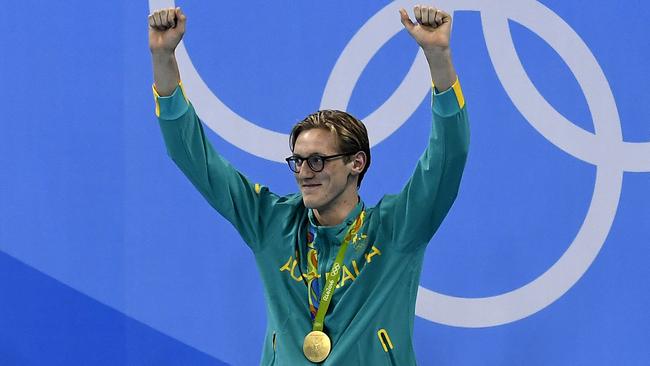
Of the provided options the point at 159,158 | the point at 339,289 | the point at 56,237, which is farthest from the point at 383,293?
the point at 56,237

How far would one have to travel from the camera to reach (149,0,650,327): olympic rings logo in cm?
362

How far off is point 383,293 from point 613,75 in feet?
3.69

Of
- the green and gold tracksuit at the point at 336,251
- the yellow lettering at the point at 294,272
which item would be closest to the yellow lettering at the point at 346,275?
the green and gold tracksuit at the point at 336,251

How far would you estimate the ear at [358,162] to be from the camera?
310 cm

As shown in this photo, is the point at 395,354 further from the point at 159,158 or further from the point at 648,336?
the point at 159,158

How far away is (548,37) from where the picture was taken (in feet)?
12.0

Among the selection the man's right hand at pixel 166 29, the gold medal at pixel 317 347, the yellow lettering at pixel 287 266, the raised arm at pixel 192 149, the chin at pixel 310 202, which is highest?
the man's right hand at pixel 166 29

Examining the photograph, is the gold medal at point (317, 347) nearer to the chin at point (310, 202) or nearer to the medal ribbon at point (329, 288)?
the medal ribbon at point (329, 288)

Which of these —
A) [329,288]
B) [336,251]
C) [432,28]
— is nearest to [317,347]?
[329,288]

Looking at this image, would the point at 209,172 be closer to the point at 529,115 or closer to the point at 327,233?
the point at 327,233

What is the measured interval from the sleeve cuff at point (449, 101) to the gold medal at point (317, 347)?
2.17 feet

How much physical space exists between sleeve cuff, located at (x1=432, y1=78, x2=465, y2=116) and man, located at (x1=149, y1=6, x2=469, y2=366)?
0.15 m

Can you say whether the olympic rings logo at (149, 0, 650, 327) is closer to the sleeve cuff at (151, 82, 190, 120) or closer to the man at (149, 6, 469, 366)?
the man at (149, 6, 469, 366)

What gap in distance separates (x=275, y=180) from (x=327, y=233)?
885 mm
